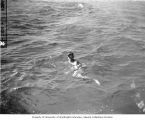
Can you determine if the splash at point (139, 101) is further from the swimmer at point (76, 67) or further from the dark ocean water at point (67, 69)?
the swimmer at point (76, 67)

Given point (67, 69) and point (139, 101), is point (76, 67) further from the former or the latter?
point (139, 101)

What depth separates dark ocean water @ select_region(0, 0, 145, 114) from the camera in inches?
241

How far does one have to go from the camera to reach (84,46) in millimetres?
9852

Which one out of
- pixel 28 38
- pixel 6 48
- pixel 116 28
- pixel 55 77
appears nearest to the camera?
pixel 55 77

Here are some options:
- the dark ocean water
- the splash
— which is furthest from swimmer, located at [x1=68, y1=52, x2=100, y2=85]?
the splash

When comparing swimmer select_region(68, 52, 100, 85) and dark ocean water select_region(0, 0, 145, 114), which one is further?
swimmer select_region(68, 52, 100, 85)

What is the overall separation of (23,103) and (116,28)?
26.5 feet

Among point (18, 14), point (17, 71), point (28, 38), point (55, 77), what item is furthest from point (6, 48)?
point (18, 14)

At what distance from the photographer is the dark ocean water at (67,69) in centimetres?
612

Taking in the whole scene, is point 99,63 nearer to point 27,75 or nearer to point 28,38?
point 27,75

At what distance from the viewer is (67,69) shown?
7.89m

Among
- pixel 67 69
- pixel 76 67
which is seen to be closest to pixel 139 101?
pixel 76 67

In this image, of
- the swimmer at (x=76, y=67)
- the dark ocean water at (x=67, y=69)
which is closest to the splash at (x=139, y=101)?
the dark ocean water at (x=67, y=69)

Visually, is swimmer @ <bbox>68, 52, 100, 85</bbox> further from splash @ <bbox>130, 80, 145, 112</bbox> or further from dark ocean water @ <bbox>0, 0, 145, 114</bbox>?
splash @ <bbox>130, 80, 145, 112</bbox>
